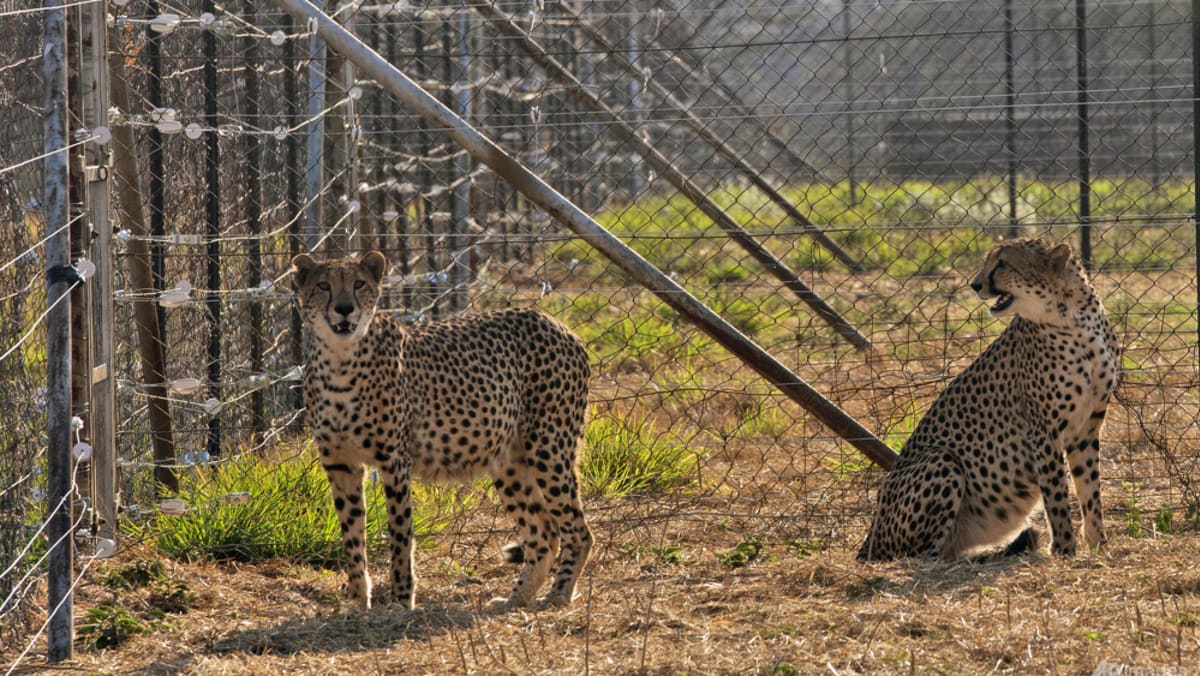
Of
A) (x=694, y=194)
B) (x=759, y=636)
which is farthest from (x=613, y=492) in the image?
(x=759, y=636)

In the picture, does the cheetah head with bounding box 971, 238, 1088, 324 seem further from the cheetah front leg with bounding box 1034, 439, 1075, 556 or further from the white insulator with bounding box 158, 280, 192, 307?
the white insulator with bounding box 158, 280, 192, 307

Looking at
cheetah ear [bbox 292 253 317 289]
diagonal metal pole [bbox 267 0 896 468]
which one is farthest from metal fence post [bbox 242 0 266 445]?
cheetah ear [bbox 292 253 317 289]

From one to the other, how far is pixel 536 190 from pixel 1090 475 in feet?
6.59

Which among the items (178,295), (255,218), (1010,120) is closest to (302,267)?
(178,295)

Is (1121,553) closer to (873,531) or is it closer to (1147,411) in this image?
(873,531)

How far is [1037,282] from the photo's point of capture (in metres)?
4.90

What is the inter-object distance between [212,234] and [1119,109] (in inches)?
595

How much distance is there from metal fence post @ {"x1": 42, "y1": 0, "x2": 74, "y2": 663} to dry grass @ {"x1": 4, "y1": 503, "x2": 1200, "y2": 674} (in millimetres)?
450

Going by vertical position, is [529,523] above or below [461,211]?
below

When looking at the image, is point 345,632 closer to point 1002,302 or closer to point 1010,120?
point 1002,302

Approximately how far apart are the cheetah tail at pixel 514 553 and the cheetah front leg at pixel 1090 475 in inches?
71.4

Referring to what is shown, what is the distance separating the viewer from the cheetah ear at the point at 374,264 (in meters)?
4.53

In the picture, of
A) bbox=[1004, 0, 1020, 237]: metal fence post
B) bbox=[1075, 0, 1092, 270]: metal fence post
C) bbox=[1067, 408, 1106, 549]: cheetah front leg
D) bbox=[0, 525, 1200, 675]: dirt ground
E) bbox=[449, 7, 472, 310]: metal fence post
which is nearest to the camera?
bbox=[0, 525, 1200, 675]: dirt ground

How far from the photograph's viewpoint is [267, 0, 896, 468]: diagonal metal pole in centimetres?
498
